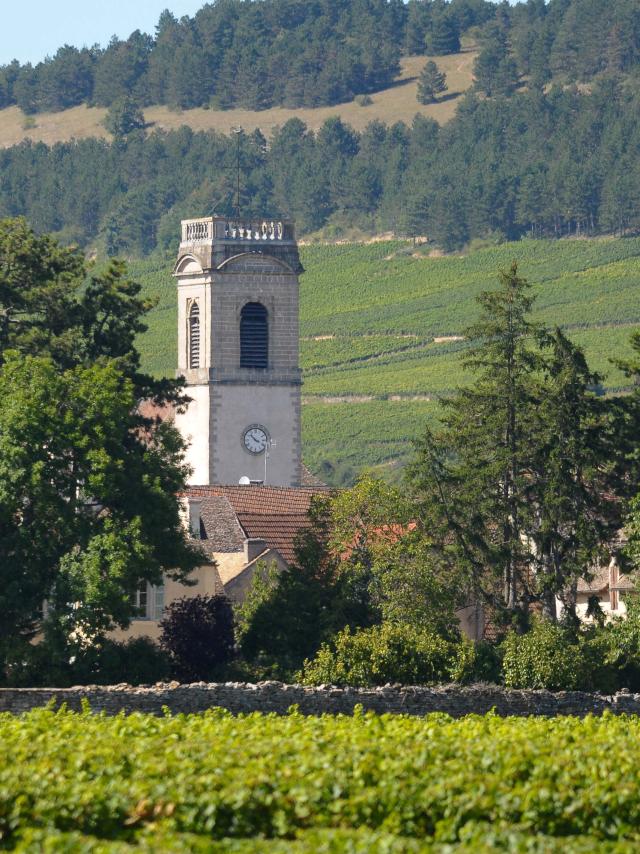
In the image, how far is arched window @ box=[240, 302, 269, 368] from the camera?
8969cm

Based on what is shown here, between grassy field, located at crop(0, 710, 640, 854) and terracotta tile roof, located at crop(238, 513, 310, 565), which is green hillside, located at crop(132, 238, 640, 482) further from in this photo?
grassy field, located at crop(0, 710, 640, 854)

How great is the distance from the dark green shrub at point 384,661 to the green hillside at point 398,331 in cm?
6675

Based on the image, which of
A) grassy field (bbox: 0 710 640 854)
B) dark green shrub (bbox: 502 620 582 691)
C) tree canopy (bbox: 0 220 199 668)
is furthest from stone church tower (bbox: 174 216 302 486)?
grassy field (bbox: 0 710 640 854)

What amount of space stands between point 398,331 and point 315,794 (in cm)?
14018

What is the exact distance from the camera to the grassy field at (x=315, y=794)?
86.1 feet

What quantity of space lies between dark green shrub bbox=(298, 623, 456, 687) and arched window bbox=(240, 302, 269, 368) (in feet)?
122

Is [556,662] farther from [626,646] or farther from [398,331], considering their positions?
[398,331]

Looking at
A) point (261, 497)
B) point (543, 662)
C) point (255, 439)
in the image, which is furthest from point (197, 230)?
point (543, 662)

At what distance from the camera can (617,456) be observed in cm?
6053

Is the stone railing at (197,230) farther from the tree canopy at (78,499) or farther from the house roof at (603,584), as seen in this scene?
the tree canopy at (78,499)

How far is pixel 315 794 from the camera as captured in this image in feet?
90.1

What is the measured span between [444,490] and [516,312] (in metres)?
5.11

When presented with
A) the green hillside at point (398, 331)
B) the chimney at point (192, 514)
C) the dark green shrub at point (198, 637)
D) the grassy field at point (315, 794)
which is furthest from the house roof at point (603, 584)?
the green hillside at point (398, 331)

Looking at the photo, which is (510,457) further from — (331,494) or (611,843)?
(611,843)
